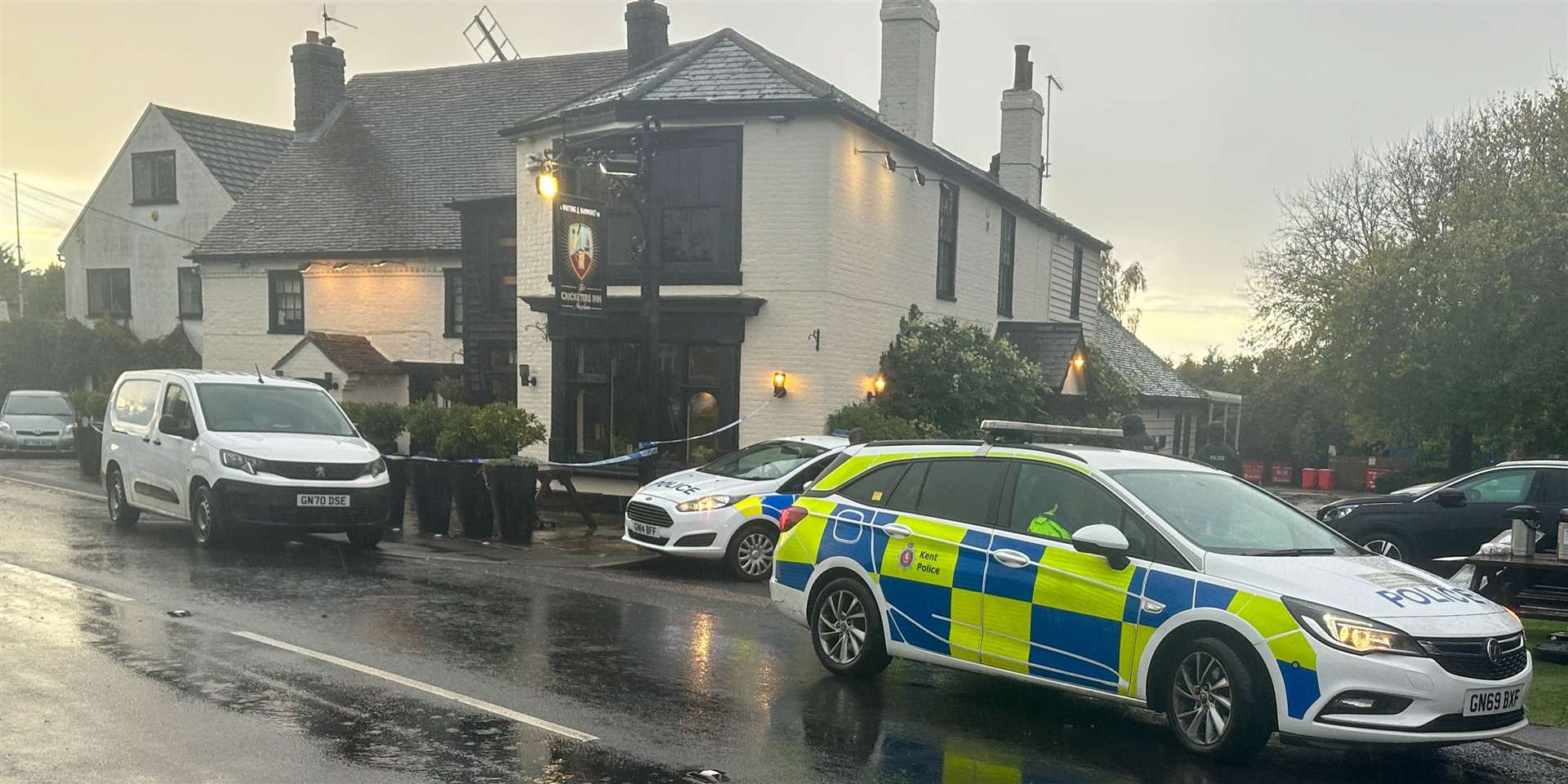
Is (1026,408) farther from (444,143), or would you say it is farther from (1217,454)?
(444,143)

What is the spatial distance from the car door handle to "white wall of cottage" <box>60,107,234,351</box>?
99.9ft

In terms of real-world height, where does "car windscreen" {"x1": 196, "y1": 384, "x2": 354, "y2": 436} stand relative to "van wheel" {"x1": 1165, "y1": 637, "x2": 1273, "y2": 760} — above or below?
above

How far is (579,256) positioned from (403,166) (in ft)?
49.8

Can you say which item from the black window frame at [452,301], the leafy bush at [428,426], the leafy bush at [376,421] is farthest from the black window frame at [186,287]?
the leafy bush at [428,426]

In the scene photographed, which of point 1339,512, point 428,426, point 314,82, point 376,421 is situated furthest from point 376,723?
point 314,82

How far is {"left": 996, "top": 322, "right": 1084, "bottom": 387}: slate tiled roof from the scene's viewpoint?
73.6 feet

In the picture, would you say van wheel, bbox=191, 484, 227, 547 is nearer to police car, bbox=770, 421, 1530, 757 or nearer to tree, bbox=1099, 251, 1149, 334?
police car, bbox=770, 421, 1530, 757

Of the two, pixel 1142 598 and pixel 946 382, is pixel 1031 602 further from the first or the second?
pixel 946 382

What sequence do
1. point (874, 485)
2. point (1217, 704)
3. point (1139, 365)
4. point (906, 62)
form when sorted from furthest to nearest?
point (1139, 365), point (906, 62), point (874, 485), point (1217, 704)

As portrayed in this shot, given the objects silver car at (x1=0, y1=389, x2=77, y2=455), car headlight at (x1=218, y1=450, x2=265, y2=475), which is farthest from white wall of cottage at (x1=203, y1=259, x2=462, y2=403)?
car headlight at (x1=218, y1=450, x2=265, y2=475)

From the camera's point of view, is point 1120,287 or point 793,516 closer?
point 793,516

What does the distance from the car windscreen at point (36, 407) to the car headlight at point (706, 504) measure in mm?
22316

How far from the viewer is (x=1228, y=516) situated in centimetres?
696

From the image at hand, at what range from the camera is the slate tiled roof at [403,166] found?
27.3 meters
